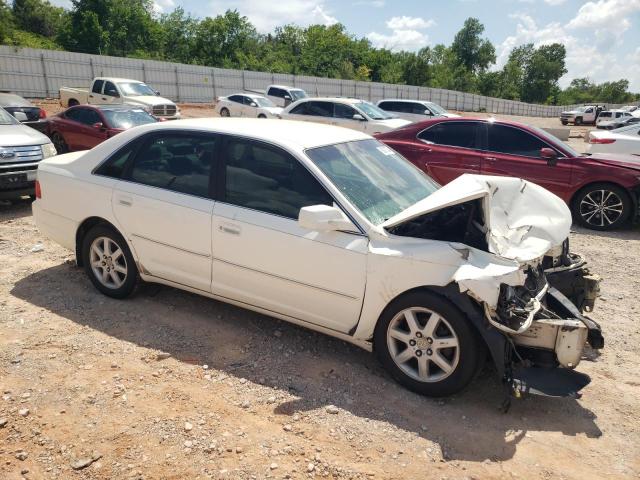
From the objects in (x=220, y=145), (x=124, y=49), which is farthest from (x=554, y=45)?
(x=220, y=145)

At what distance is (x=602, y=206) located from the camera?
7820 mm

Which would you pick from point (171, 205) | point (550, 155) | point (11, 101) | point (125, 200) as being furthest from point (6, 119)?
point (550, 155)

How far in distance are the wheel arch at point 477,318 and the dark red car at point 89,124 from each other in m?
9.73

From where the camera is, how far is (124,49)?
5359cm

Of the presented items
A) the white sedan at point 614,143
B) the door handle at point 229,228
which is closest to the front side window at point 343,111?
the white sedan at point 614,143

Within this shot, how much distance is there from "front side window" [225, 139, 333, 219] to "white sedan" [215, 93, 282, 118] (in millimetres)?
18843

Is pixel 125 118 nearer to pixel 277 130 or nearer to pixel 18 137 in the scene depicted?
pixel 18 137

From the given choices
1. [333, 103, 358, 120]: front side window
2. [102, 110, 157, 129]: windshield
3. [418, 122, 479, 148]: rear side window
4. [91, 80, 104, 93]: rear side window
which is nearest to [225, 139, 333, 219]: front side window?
[418, 122, 479, 148]: rear side window

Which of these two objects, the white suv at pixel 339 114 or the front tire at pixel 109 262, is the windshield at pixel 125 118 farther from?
the front tire at pixel 109 262

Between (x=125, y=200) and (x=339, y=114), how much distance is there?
11.5m

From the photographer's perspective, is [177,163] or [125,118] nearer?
[177,163]

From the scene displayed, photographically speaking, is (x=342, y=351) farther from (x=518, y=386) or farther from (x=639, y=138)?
(x=639, y=138)

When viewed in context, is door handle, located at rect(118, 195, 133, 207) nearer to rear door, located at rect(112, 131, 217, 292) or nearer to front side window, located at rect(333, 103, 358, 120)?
rear door, located at rect(112, 131, 217, 292)

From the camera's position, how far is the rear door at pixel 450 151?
8.12m
